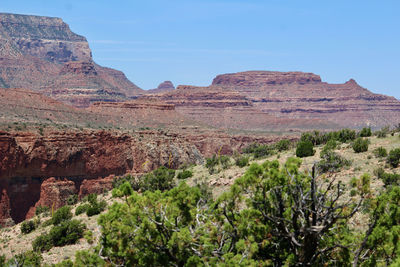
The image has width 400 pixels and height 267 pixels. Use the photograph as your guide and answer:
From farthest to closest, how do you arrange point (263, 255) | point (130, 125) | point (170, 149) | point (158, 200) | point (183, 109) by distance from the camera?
point (183, 109)
point (130, 125)
point (170, 149)
point (158, 200)
point (263, 255)

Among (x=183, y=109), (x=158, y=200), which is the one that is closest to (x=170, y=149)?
(x=158, y=200)

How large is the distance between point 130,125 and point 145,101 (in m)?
19.6

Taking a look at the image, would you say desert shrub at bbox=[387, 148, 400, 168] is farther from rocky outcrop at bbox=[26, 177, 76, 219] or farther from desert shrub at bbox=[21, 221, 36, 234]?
rocky outcrop at bbox=[26, 177, 76, 219]

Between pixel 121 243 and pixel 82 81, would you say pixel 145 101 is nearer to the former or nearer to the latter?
pixel 82 81

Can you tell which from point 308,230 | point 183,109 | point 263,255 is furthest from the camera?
point 183,109

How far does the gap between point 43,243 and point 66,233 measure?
1.37 m

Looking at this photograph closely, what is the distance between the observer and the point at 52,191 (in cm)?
5309

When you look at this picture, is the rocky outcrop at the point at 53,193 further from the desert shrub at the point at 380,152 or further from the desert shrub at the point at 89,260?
the desert shrub at the point at 89,260

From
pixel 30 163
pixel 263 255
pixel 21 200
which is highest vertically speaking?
pixel 263 255

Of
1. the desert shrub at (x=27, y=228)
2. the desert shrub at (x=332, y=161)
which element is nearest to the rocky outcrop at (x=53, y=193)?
the desert shrub at (x=27, y=228)

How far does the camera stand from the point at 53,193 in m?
52.9

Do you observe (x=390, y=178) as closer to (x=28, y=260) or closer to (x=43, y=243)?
(x=28, y=260)

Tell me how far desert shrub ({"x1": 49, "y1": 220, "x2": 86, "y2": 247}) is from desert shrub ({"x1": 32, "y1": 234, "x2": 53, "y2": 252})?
0.23 meters

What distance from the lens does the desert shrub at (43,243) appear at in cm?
2672
